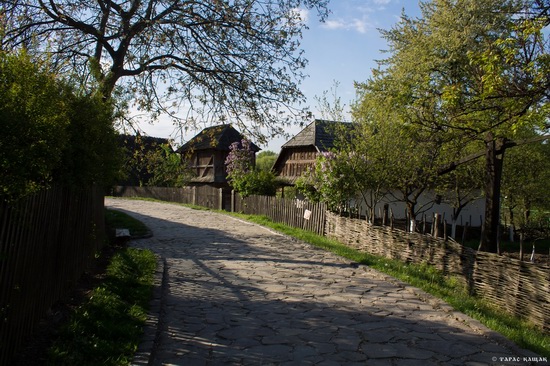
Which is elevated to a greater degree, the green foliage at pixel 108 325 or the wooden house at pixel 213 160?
the wooden house at pixel 213 160

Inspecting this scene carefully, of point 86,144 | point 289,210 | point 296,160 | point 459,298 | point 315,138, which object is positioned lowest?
point 459,298

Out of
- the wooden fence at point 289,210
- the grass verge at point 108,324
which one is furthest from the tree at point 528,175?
the grass verge at point 108,324

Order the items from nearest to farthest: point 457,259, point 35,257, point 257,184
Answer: point 35,257
point 457,259
point 257,184

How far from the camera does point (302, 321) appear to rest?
6.11 meters

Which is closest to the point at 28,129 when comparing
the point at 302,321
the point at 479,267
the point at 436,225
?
the point at 302,321

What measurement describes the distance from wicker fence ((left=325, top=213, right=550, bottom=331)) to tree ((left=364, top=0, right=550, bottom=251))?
1423 mm

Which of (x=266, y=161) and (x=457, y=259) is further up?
(x=266, y=161)

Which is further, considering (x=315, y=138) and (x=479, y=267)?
(x=315, y=138)

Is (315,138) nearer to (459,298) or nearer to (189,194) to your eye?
(189,194)

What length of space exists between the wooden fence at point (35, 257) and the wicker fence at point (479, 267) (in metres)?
6.76

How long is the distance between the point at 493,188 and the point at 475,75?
274 cm

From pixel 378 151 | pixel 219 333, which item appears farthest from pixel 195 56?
pixel 219 333

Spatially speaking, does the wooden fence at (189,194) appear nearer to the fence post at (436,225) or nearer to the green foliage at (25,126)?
the fence post at (436,225)

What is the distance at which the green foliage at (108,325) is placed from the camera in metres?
4.40
